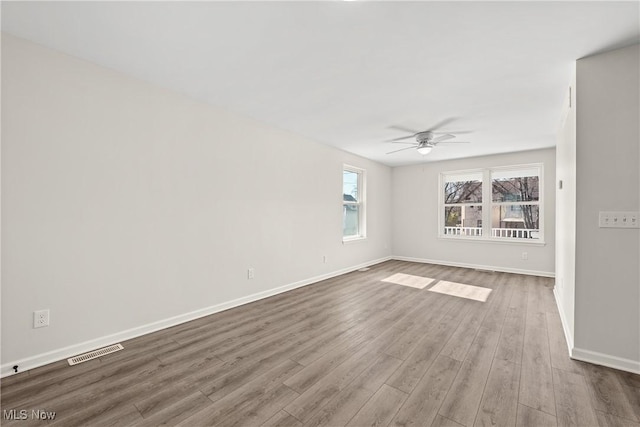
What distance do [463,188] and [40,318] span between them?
6.83m

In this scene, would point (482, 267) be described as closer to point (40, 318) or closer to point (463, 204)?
point (463, 204)

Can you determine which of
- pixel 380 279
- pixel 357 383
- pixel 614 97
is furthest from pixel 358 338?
pixel 614 97

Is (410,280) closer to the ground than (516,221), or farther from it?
closer to the ground

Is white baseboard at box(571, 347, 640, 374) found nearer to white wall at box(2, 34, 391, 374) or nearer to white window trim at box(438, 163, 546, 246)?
white wall at box(2, 34, 391, 374)

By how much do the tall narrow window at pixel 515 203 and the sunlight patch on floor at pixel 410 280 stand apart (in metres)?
2.13

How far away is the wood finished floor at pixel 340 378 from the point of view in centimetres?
160

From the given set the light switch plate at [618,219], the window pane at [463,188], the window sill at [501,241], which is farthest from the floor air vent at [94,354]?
the window pane at [463,188]

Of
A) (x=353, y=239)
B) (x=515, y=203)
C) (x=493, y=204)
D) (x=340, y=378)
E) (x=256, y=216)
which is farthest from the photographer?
(x=493, y=204)

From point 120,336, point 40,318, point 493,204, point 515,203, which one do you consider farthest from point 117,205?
point 515,203

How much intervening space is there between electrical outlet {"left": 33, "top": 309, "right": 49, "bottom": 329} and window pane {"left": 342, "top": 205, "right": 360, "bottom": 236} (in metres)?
4.18

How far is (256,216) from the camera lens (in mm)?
3678

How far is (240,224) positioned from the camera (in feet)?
11.4

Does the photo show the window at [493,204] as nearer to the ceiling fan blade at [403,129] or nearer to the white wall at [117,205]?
the ceiling fan blade at [403,129]

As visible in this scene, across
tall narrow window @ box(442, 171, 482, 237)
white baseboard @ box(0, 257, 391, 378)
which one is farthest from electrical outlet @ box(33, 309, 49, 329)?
tall narrow window @ box(442, 171, 482, 237)
